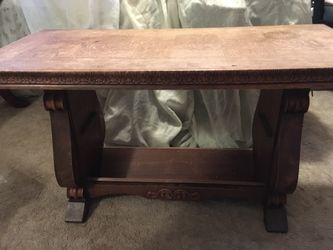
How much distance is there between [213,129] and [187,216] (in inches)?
14.5

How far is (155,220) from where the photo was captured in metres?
0.86

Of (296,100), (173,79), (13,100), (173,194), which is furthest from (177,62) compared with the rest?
(13,100)

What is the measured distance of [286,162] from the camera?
75cm

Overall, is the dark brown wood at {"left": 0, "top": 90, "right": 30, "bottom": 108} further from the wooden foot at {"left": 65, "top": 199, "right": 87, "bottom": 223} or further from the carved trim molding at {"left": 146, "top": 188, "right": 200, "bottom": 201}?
the carved trim molding at {"left": 146, "top": 188, "right": 200, "bottom": 201}

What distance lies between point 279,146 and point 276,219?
0.70 feet

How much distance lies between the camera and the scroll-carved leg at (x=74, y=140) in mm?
761

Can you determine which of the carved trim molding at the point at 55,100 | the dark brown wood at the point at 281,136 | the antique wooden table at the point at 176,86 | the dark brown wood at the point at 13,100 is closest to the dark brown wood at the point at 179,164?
the antique wooden table at the point at 176,86

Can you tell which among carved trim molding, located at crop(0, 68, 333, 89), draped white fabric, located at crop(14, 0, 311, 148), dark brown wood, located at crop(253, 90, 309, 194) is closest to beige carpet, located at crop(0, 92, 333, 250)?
dark brown wood, located at crop(253, 90, 309, 194)

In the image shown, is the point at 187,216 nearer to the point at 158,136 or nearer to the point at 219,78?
the point at 158,136

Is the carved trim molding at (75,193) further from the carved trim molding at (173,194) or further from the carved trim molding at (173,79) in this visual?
the carved trim molding at (173,79)

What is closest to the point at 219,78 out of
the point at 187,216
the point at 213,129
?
the point at 187,216

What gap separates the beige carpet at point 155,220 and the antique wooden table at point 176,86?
0.05 meters

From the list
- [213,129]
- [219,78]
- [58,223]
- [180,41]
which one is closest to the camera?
[219,78]

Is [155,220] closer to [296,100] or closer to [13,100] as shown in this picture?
[296,100]
